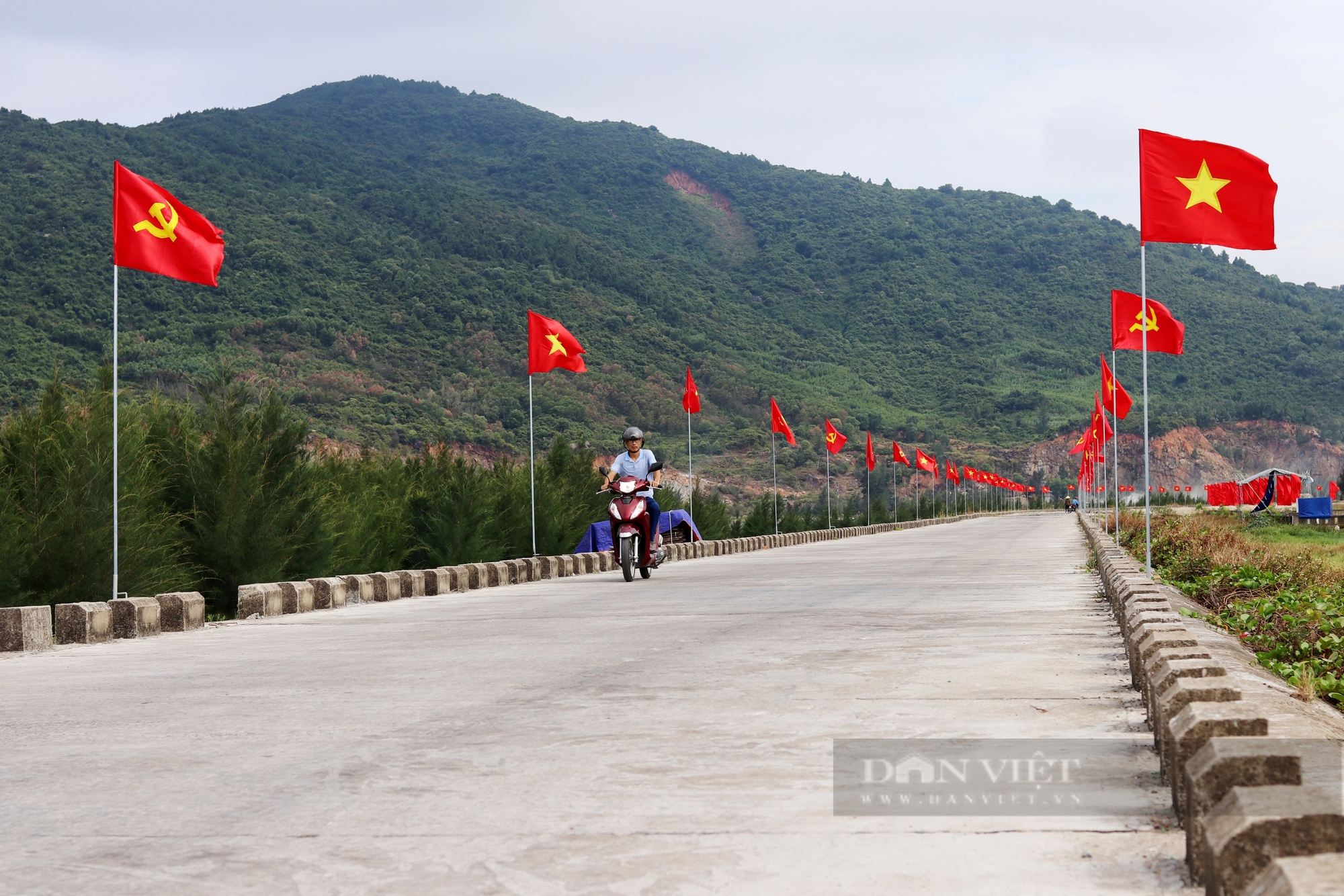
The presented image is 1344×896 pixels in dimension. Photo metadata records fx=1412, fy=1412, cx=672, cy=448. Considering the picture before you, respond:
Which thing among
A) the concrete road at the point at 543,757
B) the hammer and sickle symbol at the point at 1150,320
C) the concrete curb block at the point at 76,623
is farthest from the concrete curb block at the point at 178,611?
the hammer and sickle symbol at the point at 1150,320

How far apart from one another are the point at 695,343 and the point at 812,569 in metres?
124

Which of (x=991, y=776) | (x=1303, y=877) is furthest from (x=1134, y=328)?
(x=1303, y=877)

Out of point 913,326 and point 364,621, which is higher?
point 913,326

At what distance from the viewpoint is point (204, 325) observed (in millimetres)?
100312

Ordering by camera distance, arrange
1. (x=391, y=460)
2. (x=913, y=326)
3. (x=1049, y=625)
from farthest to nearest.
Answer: (x=913, y=326) < (x=391, y=460) < (x=1049, y=625)

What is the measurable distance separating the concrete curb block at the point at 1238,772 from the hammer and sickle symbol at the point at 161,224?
1256 cm

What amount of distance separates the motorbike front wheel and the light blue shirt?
2.49 ft

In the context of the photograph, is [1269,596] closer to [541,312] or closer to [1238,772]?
[1238,772]

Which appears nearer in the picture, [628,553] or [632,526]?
[632,526]

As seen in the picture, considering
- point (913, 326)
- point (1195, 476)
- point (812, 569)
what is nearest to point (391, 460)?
point (812, 569)

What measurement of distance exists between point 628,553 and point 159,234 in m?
7.30

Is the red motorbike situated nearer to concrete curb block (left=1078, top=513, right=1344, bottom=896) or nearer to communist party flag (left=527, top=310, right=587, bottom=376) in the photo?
communist party flag (left=527, top=310, right=587, bottom=376)

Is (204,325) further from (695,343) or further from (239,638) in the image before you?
(239,638)

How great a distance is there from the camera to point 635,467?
62.0 feet
